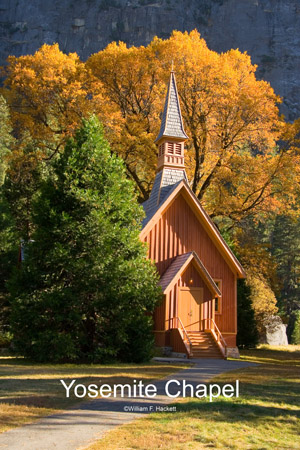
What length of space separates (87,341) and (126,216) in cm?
418

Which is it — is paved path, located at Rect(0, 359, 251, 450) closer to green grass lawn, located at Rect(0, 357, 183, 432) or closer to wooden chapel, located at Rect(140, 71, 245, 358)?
green grass lawn, located at Rect(0, 357, 183, 432)

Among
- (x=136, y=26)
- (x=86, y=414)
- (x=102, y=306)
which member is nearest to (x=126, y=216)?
(x=102, y=306)

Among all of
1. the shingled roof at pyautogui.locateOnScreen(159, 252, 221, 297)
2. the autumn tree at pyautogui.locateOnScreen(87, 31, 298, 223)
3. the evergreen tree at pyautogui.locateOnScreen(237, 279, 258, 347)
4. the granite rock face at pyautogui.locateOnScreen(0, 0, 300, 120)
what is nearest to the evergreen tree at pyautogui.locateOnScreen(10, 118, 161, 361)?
the shingled roof at pyautogui.locateOnScreen(159, 252, 221, 297)

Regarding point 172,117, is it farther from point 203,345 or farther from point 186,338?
point 203,345

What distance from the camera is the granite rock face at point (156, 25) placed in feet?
315

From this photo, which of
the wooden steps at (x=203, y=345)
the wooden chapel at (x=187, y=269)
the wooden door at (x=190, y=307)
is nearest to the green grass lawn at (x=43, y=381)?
the wooden steps at (x=203, y=345)

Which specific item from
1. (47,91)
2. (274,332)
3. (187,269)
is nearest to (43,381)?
(187,269)

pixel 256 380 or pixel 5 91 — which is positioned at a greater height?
pixel 5 91

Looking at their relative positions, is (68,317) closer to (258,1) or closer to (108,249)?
(108,249)

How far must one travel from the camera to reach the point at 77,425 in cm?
680

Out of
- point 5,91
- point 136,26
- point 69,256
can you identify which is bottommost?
point 69,256

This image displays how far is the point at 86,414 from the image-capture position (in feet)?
24.4

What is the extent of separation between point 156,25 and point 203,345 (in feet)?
301

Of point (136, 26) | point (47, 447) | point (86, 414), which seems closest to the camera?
point (47, 447)
